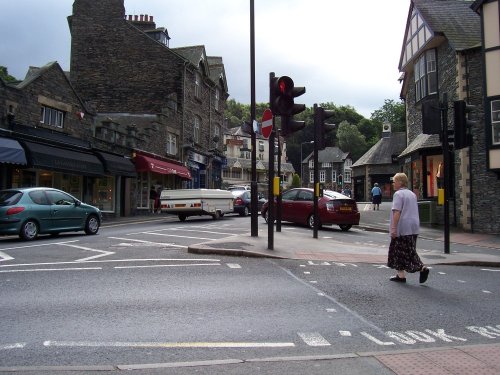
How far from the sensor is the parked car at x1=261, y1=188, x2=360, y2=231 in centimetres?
1731

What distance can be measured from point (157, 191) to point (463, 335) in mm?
26050

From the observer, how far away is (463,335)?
489cm

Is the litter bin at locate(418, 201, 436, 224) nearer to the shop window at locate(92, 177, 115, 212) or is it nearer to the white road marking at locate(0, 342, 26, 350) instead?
the shop window at locate(92, 177, 115, 212)

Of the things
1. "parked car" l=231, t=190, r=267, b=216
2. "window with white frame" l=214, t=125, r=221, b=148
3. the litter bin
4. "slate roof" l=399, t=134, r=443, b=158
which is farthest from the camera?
"window with white frame" l=214, t=125, r=221, b=148

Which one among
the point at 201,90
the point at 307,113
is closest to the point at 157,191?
the point at 201,90

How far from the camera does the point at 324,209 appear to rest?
17359 mm

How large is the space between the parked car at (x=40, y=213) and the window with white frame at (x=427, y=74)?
16722 millimetres

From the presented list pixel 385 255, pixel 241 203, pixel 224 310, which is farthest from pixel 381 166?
pixel 224 310

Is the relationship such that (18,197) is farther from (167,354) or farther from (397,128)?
(397,128)

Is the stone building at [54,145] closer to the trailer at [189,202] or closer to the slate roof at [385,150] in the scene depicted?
the trailer at [189,202]

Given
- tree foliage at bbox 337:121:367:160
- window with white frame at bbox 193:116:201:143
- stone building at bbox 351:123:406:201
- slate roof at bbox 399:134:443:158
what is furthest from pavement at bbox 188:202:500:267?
tree foliage at bbox 337:121:367:160

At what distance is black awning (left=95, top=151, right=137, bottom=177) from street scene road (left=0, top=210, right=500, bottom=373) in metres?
13.7

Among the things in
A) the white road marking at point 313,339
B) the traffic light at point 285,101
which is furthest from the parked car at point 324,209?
the white road marking at point 313,339

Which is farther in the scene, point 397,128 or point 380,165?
point 397,128
